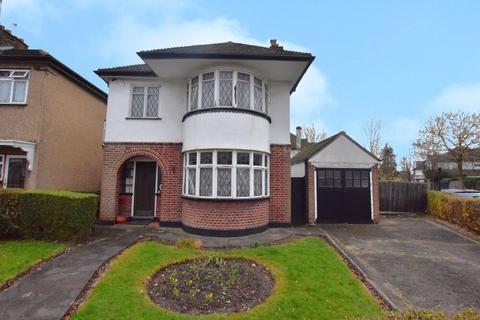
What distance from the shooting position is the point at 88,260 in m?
6.21

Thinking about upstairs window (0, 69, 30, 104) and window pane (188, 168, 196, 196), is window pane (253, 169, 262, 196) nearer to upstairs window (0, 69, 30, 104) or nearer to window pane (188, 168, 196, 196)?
→ window pane (188, 168, 196, 196)

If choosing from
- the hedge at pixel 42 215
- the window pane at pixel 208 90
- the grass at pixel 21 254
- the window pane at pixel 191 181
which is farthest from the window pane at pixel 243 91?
the grass at pixel 21 254

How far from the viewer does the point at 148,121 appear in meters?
10.6

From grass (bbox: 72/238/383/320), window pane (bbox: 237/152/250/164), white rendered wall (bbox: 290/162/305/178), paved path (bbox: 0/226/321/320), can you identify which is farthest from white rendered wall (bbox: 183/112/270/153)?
white rendered wall (bbox: 290/162/305/178)

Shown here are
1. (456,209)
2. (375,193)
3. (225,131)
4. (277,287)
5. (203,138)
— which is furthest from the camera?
(375,193)

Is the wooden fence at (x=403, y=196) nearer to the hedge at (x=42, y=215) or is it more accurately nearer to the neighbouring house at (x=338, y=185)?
the neighbouring house at (x=338, y=185)

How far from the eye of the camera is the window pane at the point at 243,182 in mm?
8773

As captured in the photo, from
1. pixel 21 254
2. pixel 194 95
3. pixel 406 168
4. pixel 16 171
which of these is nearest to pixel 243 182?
pixel 194 95

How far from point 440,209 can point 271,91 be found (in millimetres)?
10561

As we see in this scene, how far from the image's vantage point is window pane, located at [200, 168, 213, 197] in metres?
8.76

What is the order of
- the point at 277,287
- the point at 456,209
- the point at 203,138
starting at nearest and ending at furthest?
1. the point at 277,287
2. the point at 203,138
3. the point at 456,209

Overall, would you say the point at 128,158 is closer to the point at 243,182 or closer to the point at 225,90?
the point at 225,90

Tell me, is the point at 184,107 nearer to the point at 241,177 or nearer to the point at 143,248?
the point at 241,177

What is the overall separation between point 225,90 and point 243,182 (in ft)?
10.8
